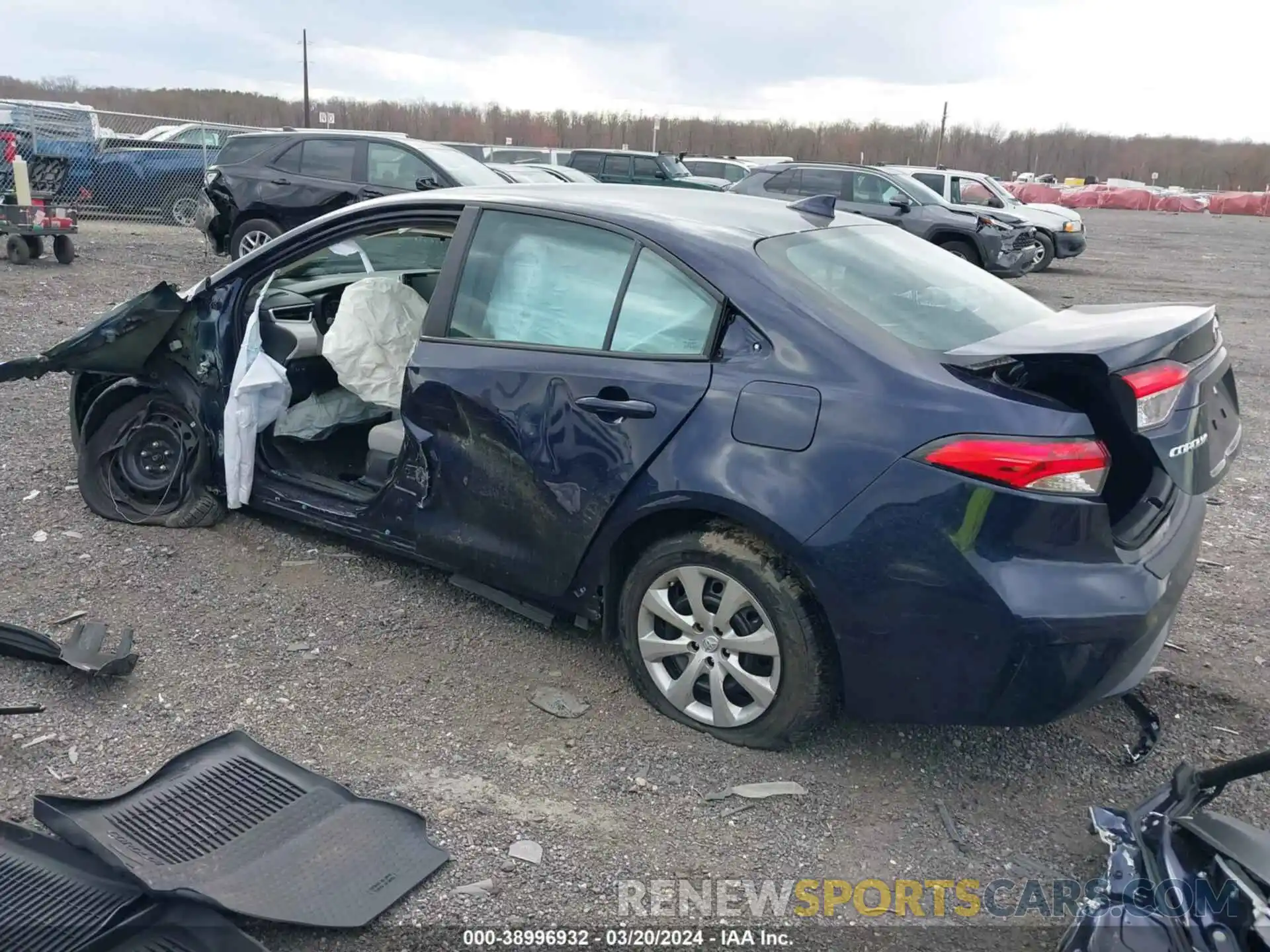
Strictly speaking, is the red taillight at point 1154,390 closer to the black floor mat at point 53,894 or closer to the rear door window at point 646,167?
the black floor mat at point 53,894

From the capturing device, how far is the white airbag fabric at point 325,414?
15.1 feet

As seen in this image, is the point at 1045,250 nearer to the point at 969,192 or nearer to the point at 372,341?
the point at 969,192

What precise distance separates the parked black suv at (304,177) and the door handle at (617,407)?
875cm

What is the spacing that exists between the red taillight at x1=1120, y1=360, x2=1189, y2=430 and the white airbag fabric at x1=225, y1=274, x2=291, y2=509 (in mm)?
3206

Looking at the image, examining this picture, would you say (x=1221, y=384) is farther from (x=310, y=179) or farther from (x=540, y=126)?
(x=540, y=126)

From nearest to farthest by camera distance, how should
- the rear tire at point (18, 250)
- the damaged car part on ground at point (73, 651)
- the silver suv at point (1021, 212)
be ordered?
1. the damaged car part on ground at point (73, 651)
2. the rear tire at point (18, 250)
3. the silver suv at point (1021, 212)

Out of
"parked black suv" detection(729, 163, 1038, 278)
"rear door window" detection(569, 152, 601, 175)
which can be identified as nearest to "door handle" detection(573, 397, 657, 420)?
"parked black suv" detection(729, 163, 1038, 278)

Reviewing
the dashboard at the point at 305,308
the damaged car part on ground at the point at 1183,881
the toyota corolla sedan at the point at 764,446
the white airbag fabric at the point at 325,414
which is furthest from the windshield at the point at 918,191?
the damaged car part on ground at the point at 1183,881

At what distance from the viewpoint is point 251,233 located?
1207 cm

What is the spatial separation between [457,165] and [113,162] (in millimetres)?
9507

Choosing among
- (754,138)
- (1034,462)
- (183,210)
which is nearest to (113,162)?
(183,210)

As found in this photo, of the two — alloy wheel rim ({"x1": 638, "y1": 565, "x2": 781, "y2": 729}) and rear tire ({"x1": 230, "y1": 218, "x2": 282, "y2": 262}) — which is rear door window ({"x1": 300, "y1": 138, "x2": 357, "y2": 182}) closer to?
rear tire ({"x1": 230, "y1": 218, "x2": 282, "y2": 262})

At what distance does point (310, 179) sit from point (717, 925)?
1108 centimetres

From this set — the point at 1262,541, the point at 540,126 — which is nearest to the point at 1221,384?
the point at 1262,541
